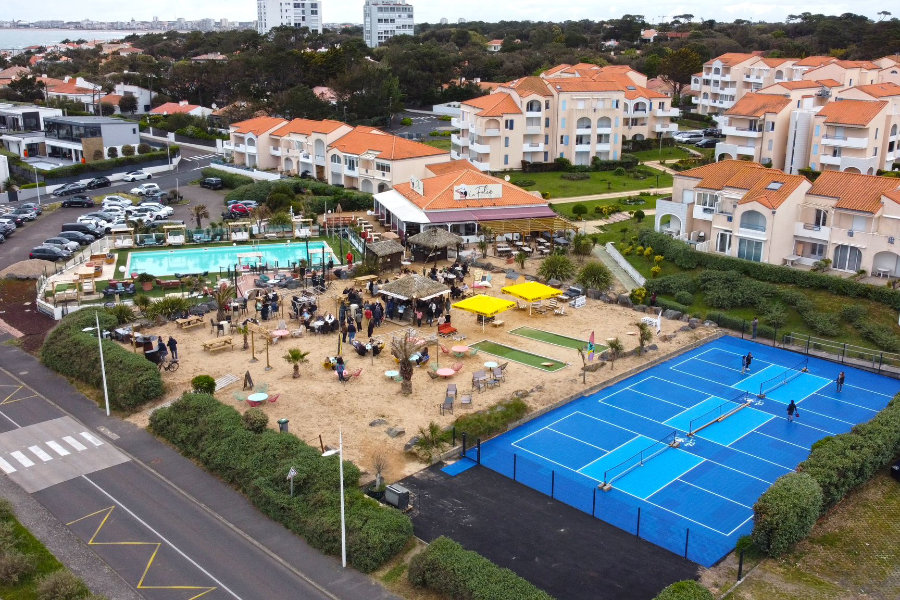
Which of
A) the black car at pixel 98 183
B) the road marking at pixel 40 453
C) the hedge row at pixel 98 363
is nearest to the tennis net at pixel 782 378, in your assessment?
the hedge row at pixel 98 363

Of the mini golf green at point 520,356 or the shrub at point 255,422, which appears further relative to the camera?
the mini golf green at point 520,356

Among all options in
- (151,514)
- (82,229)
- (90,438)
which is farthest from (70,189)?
(151,514)

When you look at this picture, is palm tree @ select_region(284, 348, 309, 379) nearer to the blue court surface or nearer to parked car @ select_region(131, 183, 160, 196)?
the blue court surface

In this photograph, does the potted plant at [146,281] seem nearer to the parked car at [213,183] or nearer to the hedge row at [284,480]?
the hedge row at [284,480]

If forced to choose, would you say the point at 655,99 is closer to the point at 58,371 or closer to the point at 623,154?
the point at 623,154

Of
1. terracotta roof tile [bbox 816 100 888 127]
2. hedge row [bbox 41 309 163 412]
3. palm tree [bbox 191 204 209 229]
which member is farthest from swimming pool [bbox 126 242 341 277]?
terracotta roof tile [bbox 816 100 888 127]

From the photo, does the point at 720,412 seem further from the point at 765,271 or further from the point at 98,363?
the point at 98,363
